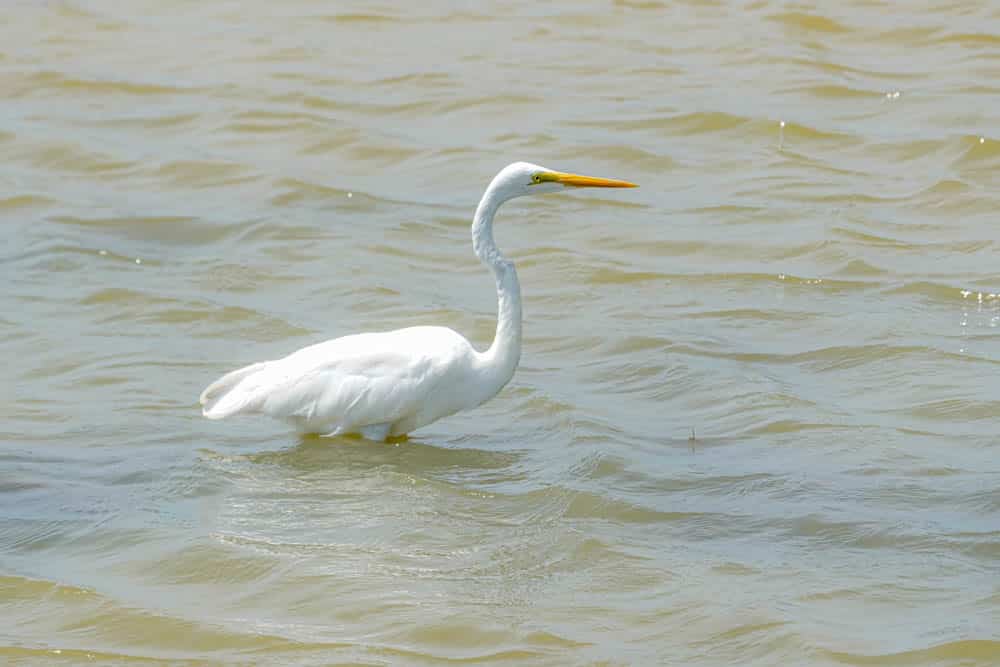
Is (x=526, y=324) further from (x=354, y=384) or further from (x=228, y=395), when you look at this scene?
(x=228, y=395)

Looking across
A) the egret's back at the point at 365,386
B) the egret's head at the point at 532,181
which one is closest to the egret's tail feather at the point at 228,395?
the egret's back at the point at 365,386

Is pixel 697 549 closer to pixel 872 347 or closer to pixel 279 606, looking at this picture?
pixel 279 606

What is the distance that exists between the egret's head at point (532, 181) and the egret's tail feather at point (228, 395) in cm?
135

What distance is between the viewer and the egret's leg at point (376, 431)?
7684 mm

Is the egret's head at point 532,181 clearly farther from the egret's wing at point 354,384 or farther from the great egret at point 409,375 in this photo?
the egret's wing at point 354,384

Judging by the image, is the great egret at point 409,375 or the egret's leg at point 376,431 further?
the egret's leg at point 376,431

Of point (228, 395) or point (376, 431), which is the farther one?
point (376, 431)

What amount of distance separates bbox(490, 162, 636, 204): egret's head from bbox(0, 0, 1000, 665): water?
108 cm

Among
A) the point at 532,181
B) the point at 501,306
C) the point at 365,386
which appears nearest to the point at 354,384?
the point at 365,386

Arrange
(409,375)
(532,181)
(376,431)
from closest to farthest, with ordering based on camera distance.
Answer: (409,375), (532,181), (376,431)

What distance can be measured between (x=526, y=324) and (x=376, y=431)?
1.93 metres

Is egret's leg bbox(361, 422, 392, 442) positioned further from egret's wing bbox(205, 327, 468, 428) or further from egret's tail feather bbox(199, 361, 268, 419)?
egret's tail feather bbox(199, 361, 268, 419)

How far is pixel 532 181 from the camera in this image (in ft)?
24.7

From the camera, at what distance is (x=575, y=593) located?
5953 mm
